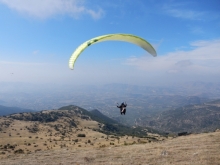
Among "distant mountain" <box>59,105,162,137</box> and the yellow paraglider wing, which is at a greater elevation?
the yellow paraglider wing

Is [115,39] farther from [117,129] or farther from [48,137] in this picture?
[117,129]

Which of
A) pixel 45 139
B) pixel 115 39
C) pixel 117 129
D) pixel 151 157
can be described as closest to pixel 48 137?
pixel 45 139

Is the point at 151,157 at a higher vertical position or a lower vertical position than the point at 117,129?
higher

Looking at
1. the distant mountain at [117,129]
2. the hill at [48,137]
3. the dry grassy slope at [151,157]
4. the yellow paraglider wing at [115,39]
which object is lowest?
the distant mountain at [117,129]

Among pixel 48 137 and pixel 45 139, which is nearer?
pixel 45 139

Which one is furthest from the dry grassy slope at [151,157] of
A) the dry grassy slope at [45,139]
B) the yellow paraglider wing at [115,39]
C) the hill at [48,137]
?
the yellow paraglider wing at [115,39]

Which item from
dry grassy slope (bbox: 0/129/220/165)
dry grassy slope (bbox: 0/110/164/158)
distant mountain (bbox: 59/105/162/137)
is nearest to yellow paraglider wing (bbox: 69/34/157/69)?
dry grassy slope (bbox: 0/129/220/165)

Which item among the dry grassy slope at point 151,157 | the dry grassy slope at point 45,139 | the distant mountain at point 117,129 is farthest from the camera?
the distant mountain at point 117,129

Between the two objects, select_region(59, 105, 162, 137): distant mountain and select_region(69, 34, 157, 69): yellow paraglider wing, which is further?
select_region(59, 105, 162, 137): distant mountain

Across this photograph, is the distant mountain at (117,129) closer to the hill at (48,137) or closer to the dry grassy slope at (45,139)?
the hill at (48,137)

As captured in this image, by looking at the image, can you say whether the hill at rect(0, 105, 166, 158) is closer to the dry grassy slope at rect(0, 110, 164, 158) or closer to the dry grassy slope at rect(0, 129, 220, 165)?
the dry grassy slope at rect(0, 110, 164, 158)

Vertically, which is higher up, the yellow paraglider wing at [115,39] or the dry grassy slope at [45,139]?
the yellow paraglider wing at [115,39]

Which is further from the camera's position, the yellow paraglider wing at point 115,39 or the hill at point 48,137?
the hill at point 48,137
